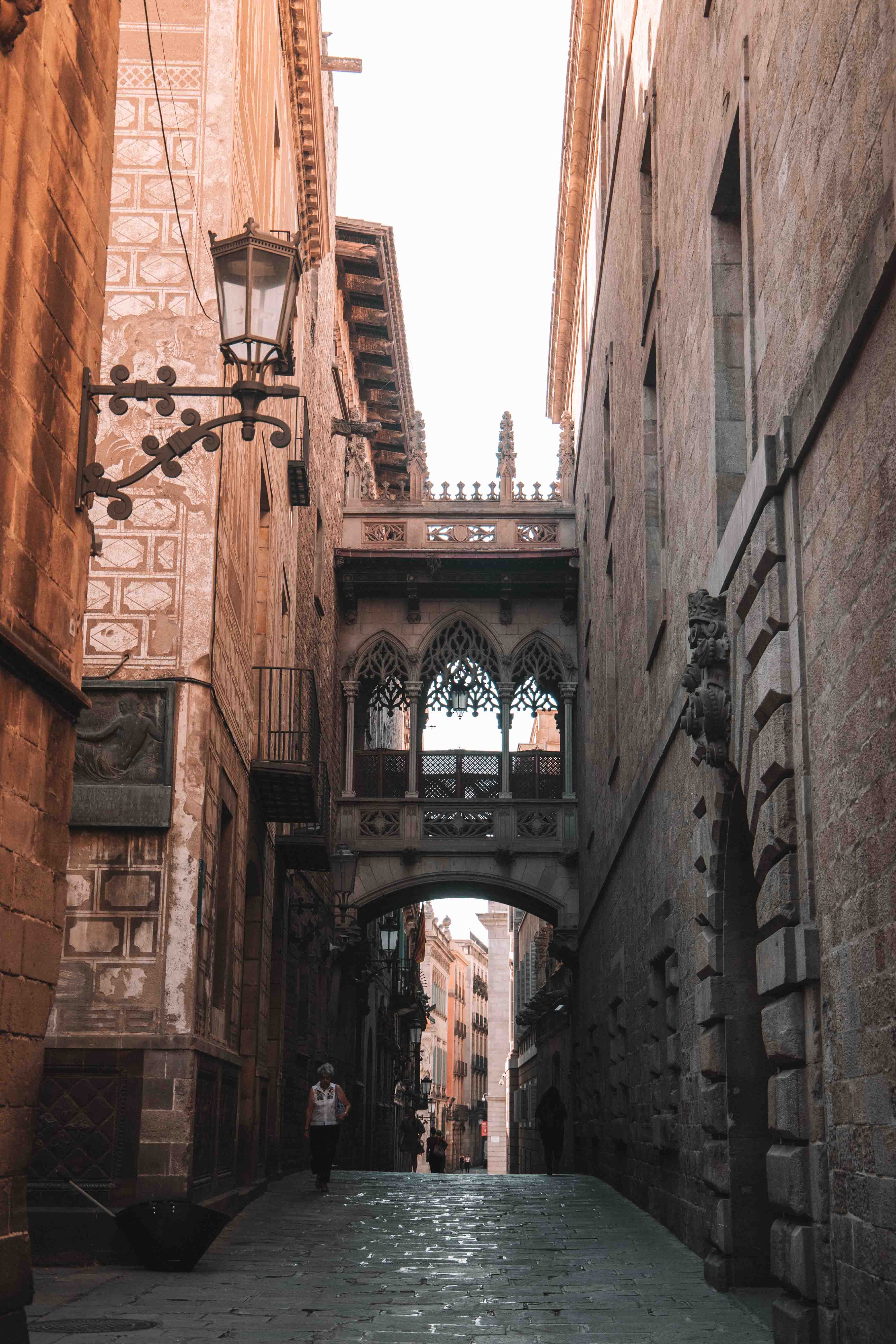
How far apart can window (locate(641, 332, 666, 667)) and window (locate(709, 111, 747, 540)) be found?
355 centimetres

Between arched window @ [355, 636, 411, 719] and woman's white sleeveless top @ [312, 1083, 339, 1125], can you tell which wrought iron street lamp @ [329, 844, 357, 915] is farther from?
arched window @ [355, 636, 411, 719]

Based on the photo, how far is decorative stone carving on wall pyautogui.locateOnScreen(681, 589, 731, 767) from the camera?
7934 mm

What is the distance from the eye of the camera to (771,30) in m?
7.14

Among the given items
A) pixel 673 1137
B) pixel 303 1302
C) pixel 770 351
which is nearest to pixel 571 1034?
pixel 673 1137

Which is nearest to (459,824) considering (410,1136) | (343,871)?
(343,871)

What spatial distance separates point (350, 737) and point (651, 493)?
527 inches

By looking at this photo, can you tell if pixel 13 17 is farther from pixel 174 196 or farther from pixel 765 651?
pixel 174 196

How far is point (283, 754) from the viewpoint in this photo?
1627 cm

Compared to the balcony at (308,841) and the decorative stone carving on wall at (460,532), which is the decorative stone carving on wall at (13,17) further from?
the decorative stone carving on wall at (460,532)

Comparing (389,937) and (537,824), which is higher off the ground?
(537,824)

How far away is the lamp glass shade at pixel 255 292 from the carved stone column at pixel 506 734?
18438 millimetres

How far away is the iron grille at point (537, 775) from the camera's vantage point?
26094 mm

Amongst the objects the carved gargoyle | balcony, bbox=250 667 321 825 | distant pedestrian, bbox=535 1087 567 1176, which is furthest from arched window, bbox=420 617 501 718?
balcony, bbox=250 667 321 825

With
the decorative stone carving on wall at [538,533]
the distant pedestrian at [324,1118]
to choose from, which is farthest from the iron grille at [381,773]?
the distant pedestrian at [324,1118]
